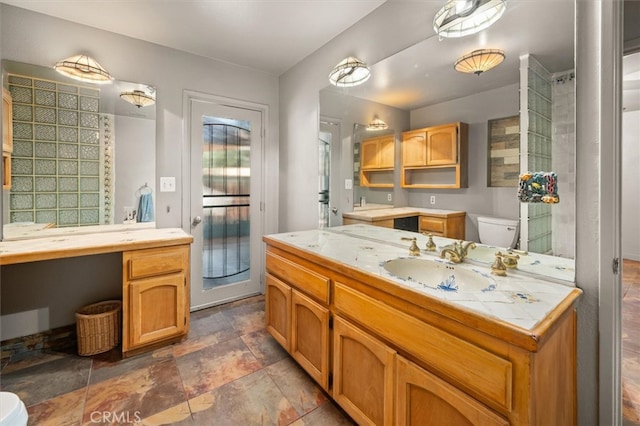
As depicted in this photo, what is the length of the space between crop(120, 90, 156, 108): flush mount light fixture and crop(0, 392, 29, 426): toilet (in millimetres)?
2162

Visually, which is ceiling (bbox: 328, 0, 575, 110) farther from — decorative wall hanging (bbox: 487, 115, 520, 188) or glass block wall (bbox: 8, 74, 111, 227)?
glass block wall (bbox: 8, 74, 111, 227)

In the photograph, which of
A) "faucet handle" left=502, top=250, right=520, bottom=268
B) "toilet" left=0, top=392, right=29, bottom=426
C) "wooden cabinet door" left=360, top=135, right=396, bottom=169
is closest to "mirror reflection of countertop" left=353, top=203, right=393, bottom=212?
"wooden cabinet door" left=360, top=135, right=396, bottom=169

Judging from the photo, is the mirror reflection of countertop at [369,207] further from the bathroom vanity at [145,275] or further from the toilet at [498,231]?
the bathroom vanity at [145,275]

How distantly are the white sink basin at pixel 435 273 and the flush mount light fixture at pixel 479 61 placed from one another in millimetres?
1018

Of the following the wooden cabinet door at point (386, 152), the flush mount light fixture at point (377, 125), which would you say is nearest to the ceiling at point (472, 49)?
the flush mount light fixture at point (377, 125)

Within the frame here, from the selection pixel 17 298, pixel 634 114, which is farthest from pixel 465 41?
pixel 17 298

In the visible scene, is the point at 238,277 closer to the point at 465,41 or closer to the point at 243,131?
the point at 243,131

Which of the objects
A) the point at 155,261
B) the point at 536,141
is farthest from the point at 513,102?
the point at 155,261

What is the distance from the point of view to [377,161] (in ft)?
6.58

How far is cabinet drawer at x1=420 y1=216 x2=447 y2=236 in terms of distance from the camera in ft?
5.53

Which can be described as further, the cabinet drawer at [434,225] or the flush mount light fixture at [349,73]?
the flush mount light fixture at [349,73]

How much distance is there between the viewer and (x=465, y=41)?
147 centimetres

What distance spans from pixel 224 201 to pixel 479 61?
8.10 ft

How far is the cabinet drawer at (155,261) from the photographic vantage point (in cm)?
198
